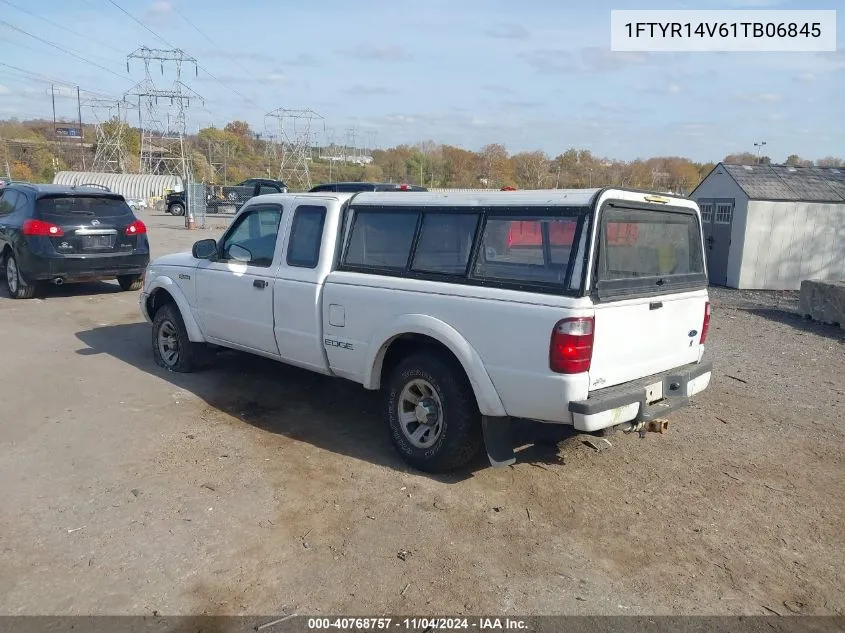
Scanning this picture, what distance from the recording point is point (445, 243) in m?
4.73

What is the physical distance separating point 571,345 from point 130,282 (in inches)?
409

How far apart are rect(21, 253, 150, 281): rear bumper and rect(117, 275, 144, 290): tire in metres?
0.68

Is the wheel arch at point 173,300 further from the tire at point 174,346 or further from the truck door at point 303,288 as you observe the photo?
the truck door at point 303,288

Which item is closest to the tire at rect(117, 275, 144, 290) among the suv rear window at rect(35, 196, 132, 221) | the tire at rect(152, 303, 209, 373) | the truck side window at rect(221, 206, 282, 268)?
the suv rear window at rect(35, 196, 132, 221)

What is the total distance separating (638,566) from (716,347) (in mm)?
6027

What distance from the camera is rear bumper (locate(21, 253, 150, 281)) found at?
10.6 meters

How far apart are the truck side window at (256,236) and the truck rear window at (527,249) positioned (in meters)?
2.26

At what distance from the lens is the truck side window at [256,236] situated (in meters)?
5.97

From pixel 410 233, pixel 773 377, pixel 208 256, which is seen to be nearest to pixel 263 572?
pixel 410 233

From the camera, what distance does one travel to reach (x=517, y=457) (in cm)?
512

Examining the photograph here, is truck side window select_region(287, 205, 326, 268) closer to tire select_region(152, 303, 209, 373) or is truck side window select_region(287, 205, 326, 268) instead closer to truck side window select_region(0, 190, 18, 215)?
tire select_region(152, 303, 209, 373)

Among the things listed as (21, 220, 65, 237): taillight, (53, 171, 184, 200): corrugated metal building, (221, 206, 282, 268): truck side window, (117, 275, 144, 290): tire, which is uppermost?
(53, 171, 184, 200): corrugated metal building

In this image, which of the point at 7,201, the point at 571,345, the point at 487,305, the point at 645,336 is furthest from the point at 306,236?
the point at 7,201

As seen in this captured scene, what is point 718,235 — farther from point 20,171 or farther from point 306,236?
point 20,171
